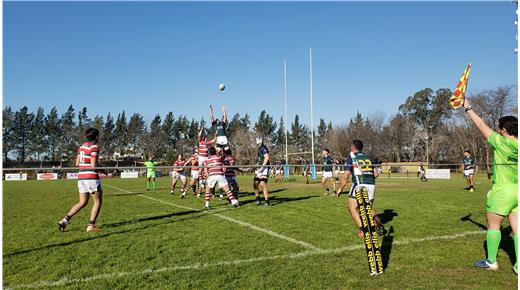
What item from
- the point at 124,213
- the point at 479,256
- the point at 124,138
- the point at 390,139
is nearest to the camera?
the point at 479,256

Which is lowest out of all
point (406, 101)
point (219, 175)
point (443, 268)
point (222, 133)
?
point (443, 268)

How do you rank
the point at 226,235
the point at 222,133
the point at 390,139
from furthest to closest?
the point at 390,139 < the point at 222,133 < the point at 226,235

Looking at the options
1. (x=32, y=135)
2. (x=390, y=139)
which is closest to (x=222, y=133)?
(x=390, y=139)

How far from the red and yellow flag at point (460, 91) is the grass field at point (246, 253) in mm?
2307

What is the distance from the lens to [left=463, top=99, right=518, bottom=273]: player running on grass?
5234 mm

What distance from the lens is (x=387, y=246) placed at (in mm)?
6641

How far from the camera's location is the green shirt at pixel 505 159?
525cm

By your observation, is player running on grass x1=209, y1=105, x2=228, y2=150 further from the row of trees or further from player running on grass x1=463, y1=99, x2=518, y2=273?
the row of trees

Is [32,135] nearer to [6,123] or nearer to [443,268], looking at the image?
[6,123]

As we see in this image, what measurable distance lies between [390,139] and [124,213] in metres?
67.6

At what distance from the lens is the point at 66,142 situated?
3073 inches

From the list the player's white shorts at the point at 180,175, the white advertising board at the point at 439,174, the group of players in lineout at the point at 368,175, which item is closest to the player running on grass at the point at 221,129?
the group of players in lineout at the point at 368,175

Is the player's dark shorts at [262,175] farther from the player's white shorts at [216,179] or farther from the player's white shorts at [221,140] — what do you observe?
the player's white shorts at [221,140]

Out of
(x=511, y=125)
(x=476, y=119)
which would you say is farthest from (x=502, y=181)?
(x=476, y=119)
